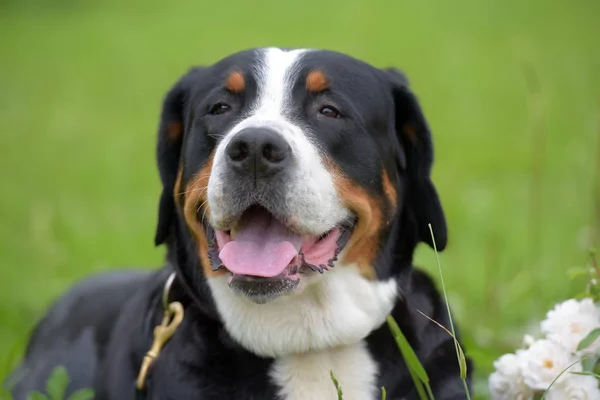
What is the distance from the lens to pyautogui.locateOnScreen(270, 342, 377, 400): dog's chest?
11.4 feet

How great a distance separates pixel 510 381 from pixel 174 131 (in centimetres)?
156

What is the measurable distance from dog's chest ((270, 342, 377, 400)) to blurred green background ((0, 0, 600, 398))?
87 cm

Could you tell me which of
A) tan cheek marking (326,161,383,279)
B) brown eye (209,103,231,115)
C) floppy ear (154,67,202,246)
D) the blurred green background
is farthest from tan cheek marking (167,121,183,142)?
the blurred green background

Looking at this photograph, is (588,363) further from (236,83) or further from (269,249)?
(236,83)

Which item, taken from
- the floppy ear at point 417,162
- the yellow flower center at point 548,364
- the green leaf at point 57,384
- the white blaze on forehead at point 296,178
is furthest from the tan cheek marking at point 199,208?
the yellow flower center at point 548,364

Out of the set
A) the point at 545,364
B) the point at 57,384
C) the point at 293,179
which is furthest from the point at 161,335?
the point at 545,364

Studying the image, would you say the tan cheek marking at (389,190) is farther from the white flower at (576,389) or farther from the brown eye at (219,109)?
the white flower at (576,389)

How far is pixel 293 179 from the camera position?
3318 millimetres

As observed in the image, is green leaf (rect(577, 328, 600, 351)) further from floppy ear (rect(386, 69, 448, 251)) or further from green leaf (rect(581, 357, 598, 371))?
floppy ear (rect(386, 69, 448, 251))

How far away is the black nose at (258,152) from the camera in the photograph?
3.22 metres

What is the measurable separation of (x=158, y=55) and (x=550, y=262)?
9.35 meters

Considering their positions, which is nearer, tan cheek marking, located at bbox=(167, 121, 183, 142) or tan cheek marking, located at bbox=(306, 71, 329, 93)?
tan cheek marking, located at bbox=(306, 71, 329, 93)

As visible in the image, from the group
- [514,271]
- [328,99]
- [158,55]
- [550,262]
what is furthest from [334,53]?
[158,55]

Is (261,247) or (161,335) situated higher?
(261,247)
